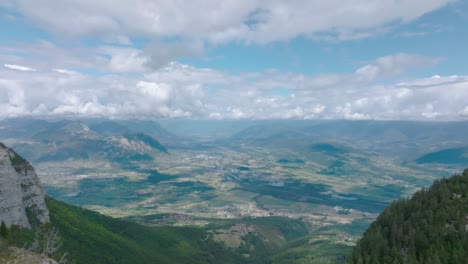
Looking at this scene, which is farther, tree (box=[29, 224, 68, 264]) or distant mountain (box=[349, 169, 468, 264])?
distant mountain (box=[349, 169, 468, 264])

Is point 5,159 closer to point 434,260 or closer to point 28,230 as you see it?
point 28,230

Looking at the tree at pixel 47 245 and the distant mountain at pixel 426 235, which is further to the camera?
the distant mountain at pixel 426 235

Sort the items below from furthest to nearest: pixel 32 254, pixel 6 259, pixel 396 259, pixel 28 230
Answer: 1. pixel 28 230
2. pixel 396 259
3. pixel 32 254
4. pixel 6 259

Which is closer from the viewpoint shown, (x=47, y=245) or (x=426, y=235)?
(x=47, y=245)

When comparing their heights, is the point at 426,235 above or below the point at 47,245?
below

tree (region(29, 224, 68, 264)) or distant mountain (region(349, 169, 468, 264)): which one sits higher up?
tree (region(29, 224, 68, 264))

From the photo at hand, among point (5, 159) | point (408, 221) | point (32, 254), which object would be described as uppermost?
point (5, 159)

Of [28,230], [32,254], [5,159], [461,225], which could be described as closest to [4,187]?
[5,159]

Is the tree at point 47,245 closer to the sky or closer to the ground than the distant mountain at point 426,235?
closer to the sky
